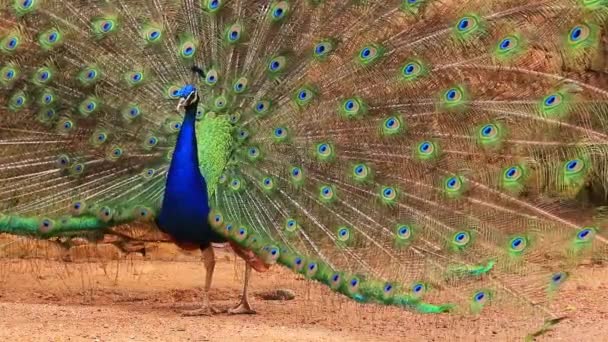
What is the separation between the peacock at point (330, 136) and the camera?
15.9 ft

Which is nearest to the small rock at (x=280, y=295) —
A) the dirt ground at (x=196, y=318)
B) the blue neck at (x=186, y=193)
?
the dirt ground at (x=196, y=318)

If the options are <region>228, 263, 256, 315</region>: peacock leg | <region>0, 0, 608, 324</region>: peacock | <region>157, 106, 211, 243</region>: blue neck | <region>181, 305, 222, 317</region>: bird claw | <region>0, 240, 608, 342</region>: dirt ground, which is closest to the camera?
<region>0, 0, 608, 324</region>: peacock

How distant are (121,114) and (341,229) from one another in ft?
4.87

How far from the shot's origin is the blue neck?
17.4ft

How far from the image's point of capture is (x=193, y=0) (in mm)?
5582

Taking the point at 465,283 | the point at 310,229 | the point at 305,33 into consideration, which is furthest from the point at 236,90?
the point at 465,283

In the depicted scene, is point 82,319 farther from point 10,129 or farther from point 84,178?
point 10,129

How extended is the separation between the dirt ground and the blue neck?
55 cm

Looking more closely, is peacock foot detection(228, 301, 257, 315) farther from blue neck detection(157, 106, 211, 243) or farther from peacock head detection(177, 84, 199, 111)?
peacock head detection(177, 84, 199, 111)

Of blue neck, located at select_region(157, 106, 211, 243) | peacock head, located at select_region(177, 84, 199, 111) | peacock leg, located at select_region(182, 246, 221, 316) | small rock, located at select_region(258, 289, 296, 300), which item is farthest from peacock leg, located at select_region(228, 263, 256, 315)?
peacock head, located at select_region(177, 84, 199, 111)

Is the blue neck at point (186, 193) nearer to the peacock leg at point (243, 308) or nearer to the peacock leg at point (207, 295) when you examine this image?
the peacock leg at point (207, 295)

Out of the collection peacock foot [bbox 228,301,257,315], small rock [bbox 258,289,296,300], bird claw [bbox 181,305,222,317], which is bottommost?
bird claw [bbox 181,305,222,317]

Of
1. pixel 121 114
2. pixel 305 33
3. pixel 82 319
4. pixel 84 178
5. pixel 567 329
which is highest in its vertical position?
pixel 305 33

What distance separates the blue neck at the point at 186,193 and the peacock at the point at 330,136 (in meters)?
0.01
